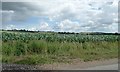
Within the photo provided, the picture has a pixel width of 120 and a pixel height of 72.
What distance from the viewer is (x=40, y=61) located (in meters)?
15.9

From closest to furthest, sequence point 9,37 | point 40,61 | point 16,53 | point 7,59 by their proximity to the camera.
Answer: point 40,61, point 7,59, point 16,53, point 9,37

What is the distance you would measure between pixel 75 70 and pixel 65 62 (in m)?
3.62

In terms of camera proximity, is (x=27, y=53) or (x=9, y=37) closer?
(x=27, y=53)

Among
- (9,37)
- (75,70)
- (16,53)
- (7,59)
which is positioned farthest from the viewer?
(9,37)

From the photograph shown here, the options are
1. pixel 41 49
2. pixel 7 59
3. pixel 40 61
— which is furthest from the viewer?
pixel 41 49

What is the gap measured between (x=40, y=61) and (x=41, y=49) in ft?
17.3

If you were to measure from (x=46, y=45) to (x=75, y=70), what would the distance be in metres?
Result: 9.17

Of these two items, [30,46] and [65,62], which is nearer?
[65,62]

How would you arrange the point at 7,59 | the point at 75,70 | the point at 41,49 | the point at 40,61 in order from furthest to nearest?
the point at 41,49 → the point at 7,59 → the point at 40,61 → the point at 75,70

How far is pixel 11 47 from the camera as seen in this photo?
2058 centimetres

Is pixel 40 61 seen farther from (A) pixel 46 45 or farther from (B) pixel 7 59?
(A) pixel 46 45

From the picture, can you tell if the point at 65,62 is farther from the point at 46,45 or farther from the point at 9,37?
the point at 9,37

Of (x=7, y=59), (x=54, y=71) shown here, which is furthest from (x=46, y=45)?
(x=54, y=71)

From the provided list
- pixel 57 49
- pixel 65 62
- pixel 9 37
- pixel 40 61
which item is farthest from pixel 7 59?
pixel 9 37
